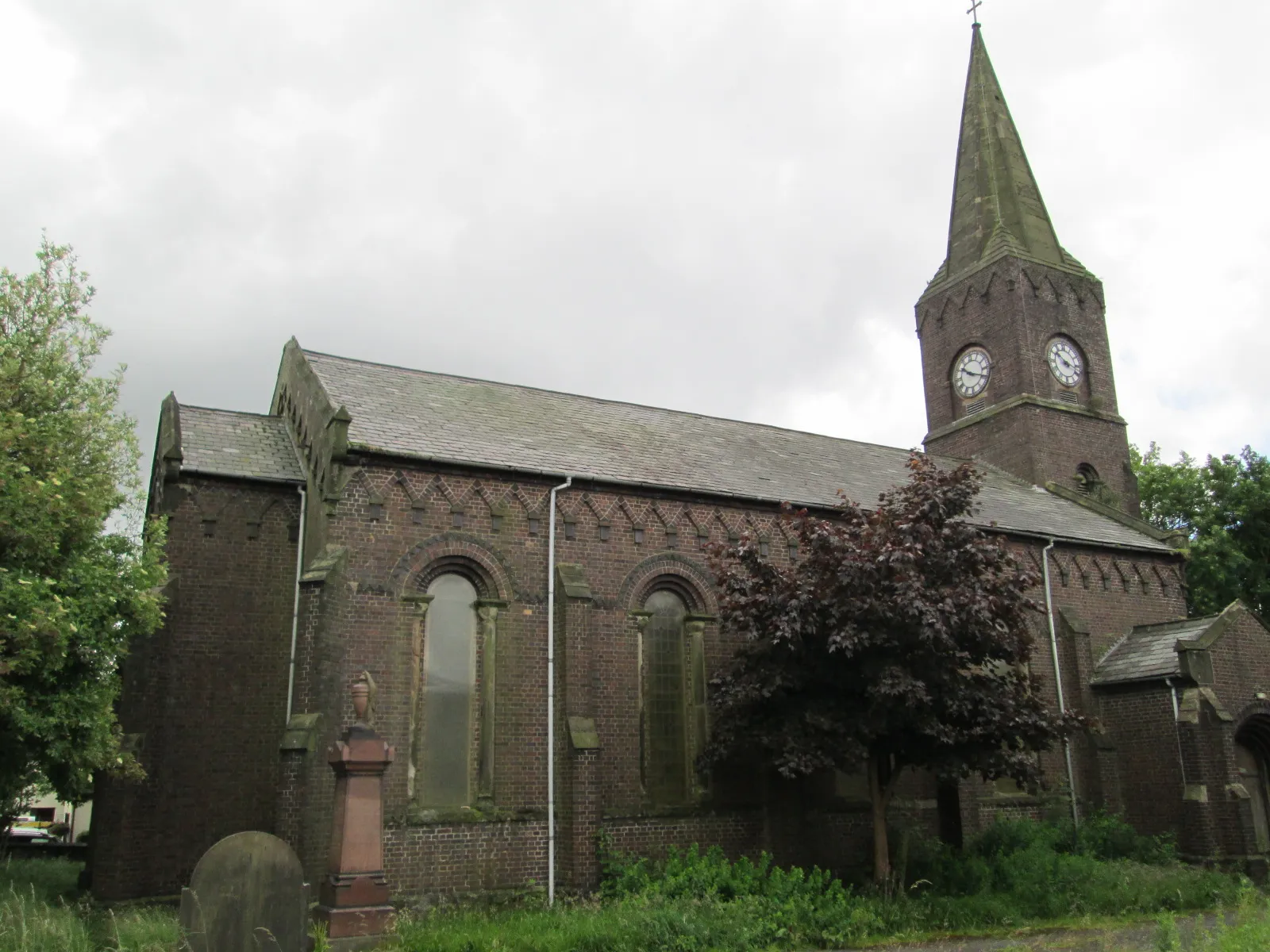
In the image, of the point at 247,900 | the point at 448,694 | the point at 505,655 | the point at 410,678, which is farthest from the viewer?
the point at 505,655

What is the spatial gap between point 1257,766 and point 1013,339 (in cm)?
1459

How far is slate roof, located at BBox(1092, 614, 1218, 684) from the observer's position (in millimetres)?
24641

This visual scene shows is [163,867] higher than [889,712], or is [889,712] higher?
[889,712]

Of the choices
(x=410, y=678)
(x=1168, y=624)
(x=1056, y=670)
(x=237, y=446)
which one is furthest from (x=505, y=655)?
(x=1168, y=624)

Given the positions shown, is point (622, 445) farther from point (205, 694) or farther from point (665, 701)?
point (205, 694)

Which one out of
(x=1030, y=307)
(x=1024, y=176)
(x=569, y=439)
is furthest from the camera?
(x=1024, y=176)

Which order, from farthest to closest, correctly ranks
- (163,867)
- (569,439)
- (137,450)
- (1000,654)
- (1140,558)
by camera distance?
(1140,558), (137,450), (569,439), (1000,654), (163,867)

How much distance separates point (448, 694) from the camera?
61.5ft

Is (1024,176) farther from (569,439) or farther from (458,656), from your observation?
(458,656)

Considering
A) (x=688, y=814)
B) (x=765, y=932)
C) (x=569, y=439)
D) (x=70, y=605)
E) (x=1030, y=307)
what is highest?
(x=1030, y=307)

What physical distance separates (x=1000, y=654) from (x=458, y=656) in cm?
959

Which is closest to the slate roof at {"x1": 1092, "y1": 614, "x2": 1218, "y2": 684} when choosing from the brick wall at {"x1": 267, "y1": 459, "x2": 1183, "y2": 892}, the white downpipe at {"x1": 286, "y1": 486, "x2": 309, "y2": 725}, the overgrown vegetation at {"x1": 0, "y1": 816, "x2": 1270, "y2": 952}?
the overgrown vegetation at {"x1": 0, "y1": 816, "x2": 1270, "y2": 952}

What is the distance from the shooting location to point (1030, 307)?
1353 inches

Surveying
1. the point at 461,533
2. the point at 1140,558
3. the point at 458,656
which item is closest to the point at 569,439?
the point at 461,533
